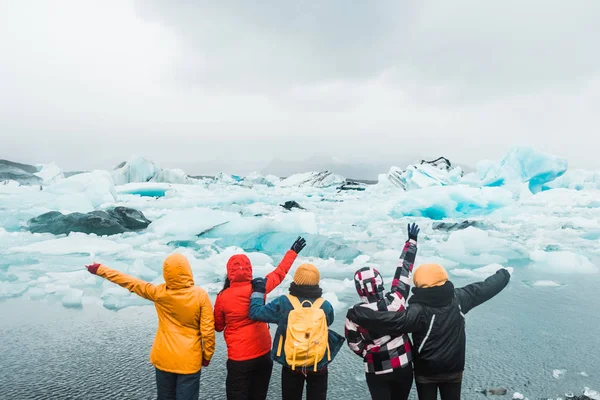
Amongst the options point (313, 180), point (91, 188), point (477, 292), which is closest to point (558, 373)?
point (477, 292)

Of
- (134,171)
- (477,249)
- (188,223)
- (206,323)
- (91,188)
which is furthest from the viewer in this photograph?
(134,171)

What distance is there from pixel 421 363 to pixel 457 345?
0.19 m

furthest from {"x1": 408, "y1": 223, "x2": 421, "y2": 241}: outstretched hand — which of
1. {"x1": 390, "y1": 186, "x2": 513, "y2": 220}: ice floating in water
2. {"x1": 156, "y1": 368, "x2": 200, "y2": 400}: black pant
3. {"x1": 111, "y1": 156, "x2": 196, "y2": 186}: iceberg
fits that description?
{"x1": 111, "y1": 156, "x2": 196, "y2": 186}: iceberg

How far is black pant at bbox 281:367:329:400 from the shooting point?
2.01m

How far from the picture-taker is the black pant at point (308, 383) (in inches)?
79.1

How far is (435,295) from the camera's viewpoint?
1899 mm

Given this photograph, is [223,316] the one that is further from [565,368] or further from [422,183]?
[422,183]

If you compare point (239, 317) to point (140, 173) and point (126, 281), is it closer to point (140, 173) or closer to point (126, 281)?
point (126, 281)

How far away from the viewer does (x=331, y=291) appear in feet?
16.7

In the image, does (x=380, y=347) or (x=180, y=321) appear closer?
(x=380, y=347)

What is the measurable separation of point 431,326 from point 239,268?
37.7 inches

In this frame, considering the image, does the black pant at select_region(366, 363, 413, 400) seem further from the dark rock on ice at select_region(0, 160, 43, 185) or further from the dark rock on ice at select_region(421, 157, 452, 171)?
the dark rock on ice at select_region(421, 157, 452, 171)

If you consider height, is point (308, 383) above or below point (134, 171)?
above

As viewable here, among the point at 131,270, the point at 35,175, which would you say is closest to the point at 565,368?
the point at 131,270
